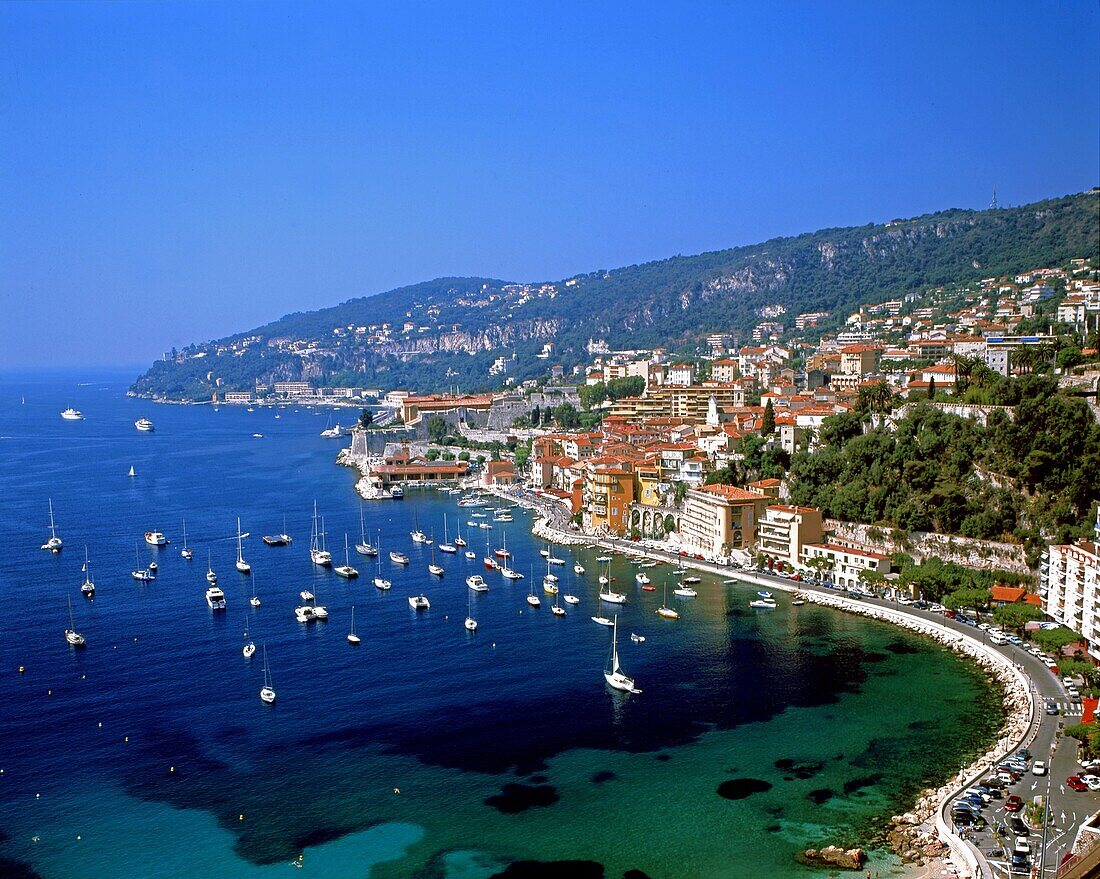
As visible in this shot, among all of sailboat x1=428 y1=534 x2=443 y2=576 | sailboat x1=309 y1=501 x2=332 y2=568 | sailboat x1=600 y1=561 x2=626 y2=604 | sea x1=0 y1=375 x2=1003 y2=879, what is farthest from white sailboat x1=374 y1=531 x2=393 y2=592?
sailboat x1=600 y1=561 x2=626 y2=604

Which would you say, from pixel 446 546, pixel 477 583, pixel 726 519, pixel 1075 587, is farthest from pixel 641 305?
pixel 1075 587

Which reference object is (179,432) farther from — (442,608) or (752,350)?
(442,608)

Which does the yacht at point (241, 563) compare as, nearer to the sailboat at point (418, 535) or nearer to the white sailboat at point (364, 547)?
the white sailboat at point (364, 547)

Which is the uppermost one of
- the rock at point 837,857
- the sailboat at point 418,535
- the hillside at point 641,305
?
the hillside at point 641,305

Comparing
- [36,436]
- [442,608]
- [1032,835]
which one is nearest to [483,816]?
[1032,835]

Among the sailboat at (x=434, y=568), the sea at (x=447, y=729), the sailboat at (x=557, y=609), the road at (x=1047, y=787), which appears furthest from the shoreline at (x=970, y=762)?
the sailboat at (x=434, y=568)

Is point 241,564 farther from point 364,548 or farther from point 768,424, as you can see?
point 768,424
